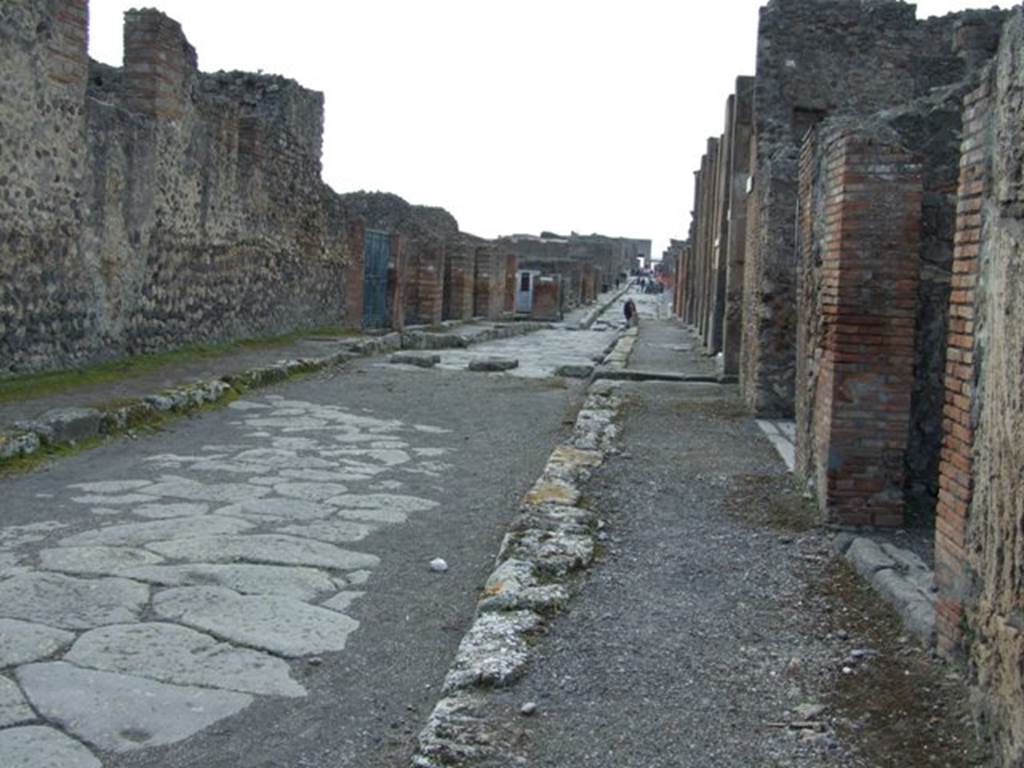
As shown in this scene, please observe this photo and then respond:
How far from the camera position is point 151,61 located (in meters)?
11.3

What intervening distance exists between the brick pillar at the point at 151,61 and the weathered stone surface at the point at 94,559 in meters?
7.96

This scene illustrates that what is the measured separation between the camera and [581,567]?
4391 millimetres

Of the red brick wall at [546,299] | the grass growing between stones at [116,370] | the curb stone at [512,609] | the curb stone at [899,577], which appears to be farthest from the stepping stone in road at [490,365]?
the red brick wall at [546,299]

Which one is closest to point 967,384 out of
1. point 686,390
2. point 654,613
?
point 654,613

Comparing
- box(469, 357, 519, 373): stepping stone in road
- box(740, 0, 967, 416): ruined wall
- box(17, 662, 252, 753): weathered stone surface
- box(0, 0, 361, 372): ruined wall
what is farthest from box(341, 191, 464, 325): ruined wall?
box(17, 662, 252, 753): weathered stone surface

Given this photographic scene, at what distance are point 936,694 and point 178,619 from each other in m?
2.35

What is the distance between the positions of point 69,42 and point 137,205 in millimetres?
2009

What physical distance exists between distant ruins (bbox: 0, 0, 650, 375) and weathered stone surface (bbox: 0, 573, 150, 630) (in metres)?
5.21

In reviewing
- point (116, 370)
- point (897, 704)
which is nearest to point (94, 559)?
point (897, 704)

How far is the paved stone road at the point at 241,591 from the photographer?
9.50ft

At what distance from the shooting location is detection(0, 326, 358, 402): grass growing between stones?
325 inches

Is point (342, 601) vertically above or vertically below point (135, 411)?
below

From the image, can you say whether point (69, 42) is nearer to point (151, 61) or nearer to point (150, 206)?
point (151, 61)

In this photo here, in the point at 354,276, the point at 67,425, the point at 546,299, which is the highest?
the point at 354,276
